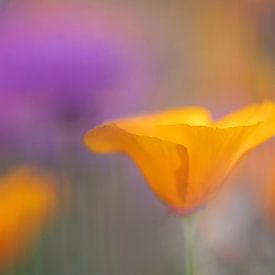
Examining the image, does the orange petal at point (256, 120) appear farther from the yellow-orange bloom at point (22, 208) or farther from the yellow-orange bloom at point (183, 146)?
the yellow-orange bloom at point (22, 208)

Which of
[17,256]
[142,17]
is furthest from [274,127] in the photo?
[17,256]

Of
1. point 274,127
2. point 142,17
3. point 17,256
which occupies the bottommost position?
point 17,256

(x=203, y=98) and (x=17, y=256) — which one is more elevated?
(x=203, y=98)

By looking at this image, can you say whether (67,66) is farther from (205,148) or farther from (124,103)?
(205,148)

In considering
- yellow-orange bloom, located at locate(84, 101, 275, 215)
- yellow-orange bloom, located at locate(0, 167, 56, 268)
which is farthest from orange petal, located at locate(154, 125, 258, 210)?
yellow-orange bloom, located at locate(0, 167, 56, 268)

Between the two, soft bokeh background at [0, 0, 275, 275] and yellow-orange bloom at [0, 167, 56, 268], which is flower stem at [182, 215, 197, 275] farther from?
yellow-orange bloom at [0, 167, 56, 268]

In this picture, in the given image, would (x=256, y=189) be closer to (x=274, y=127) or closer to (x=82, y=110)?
(x=274, y=127)

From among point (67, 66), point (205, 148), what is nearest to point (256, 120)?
point (205, 148)
